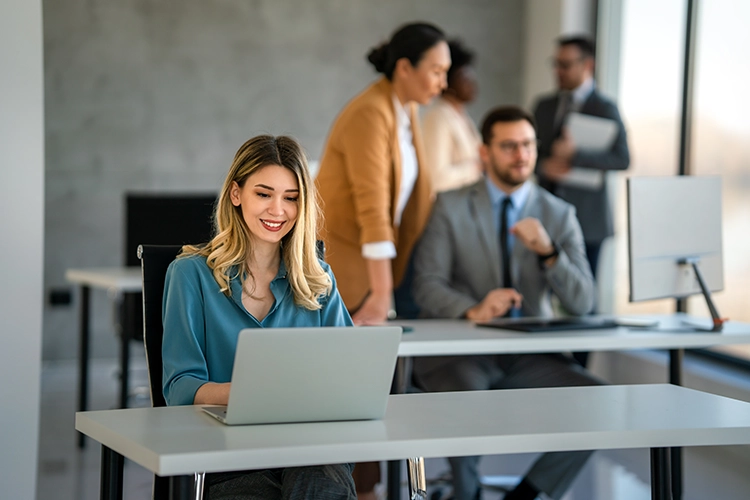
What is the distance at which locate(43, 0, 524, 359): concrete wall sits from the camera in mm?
5621

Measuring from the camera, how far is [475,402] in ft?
5.98

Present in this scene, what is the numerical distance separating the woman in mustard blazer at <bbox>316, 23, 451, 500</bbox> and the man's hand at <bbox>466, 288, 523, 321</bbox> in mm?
304

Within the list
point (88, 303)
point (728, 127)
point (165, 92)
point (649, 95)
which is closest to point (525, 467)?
point (728, 127)

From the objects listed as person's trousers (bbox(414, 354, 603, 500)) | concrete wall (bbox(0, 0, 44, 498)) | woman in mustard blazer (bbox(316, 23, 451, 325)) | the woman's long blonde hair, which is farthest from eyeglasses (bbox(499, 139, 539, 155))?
concrete wall (bbox(0, 0, 44, 498))

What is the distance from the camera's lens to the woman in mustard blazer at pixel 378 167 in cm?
302

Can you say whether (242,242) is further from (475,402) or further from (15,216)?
(15,216)

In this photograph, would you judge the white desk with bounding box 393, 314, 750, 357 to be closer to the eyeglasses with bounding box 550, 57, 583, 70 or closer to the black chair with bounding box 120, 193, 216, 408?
the black chair with bounding box 120, 193, 216, 408

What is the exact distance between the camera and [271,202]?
6.38 ft

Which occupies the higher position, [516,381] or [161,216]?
[161,216]

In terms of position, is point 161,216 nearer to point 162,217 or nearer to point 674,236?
point 162,217

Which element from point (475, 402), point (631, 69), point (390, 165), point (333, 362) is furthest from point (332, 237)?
point (631, 69)

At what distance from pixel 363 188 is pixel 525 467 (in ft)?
4.89

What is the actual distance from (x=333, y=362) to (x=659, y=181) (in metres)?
1.71

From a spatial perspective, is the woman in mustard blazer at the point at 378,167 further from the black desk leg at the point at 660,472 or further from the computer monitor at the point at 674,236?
the black desk leg at the point at 660,472
